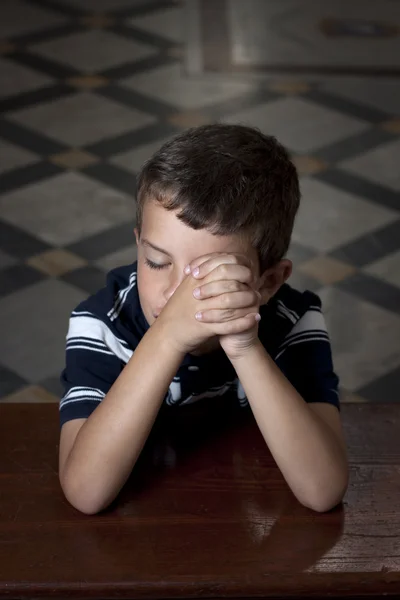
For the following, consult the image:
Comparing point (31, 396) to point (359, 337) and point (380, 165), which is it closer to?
point (359, 337)

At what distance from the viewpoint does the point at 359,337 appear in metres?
3.32

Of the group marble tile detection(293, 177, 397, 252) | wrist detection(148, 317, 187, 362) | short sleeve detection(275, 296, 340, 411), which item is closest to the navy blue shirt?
short sleeve detection(275, 296, 340, 411)

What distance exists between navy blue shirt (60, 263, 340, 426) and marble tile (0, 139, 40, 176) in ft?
8.64

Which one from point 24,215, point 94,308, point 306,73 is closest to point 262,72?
point 306,73

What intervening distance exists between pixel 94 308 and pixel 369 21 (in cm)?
482

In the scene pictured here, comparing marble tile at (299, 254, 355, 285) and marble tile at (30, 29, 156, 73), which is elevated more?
marble tile at (30, 29, 156, 73)

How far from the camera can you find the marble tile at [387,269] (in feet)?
11.9

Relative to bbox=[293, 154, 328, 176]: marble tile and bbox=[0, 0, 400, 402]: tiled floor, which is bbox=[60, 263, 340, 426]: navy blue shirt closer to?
bbox=[0, 0, 400, 402]: tiled floor

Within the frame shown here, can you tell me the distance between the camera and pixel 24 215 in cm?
399

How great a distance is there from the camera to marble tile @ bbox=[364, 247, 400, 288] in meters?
3.62

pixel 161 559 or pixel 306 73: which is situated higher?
pixel 161 559

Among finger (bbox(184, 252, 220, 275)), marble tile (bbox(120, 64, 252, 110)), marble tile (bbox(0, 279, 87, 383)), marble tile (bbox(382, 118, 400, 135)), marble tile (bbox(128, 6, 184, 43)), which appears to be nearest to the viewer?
finger (bbox(184, 252, 220, 275))

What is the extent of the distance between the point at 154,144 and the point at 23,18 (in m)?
1.94

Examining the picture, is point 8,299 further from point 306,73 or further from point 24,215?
point 306,73
